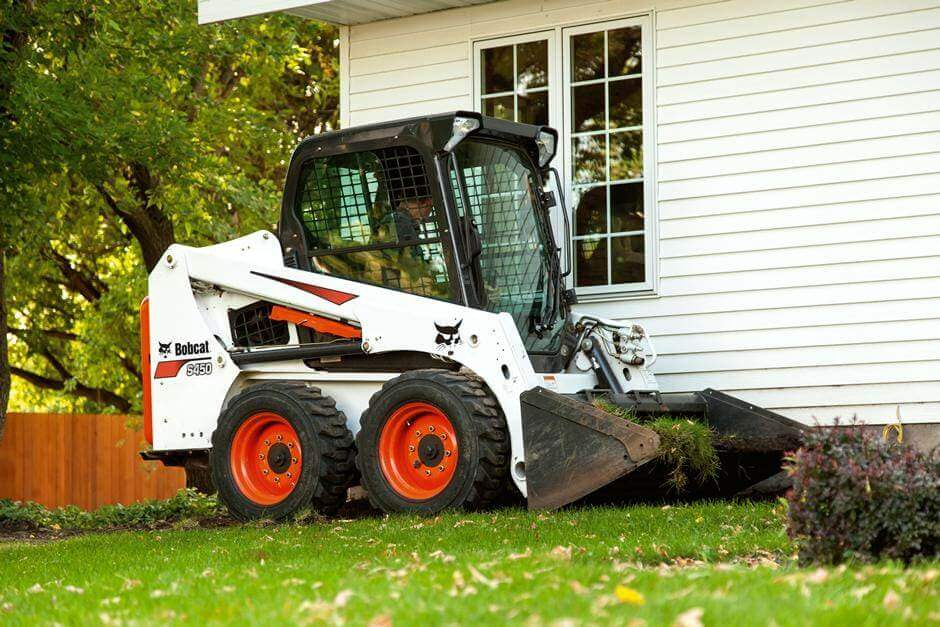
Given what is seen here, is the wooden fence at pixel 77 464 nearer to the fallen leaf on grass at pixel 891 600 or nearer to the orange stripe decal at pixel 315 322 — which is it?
the orange stripe decal at pixel 315 322

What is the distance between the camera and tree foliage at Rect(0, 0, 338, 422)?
13375 millimetres

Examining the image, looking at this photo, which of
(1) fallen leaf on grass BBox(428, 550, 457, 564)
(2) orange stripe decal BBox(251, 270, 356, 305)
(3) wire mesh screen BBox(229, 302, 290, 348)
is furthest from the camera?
(3) wire mesh screen BBox(229, 302, 290, 348)

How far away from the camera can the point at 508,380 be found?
349 inches

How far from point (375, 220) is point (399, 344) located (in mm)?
1039

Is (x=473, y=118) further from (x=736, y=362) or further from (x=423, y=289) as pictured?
(x=736, y=362)

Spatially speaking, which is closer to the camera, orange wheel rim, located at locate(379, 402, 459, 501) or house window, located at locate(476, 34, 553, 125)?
orange wheel rim, located at locate(379, 402, 459, 501)

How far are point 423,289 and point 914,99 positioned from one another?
386cm

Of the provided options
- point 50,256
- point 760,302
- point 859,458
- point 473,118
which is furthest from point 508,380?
point 50,256

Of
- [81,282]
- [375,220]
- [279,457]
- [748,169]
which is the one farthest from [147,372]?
[81,282]

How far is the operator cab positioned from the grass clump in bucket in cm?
106

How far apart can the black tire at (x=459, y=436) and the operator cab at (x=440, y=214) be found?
0.73m

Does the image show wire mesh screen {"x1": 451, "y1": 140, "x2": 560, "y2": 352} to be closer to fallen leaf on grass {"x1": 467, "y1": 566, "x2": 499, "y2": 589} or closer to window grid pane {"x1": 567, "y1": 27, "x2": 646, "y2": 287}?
window grid pane {"x1": 567, "y1": 27, "x2": 646, "y2": 287}

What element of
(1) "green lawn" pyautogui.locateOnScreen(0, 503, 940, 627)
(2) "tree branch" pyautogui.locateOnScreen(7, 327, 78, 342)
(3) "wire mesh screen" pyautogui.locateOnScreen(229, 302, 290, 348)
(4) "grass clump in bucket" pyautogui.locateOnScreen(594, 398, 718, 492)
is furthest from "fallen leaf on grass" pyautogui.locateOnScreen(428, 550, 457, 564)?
(2) "tree branch" pyautogui.locateOnScreen(7, 327, 78, 342)

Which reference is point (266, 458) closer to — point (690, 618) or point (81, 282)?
point (690, 618)
